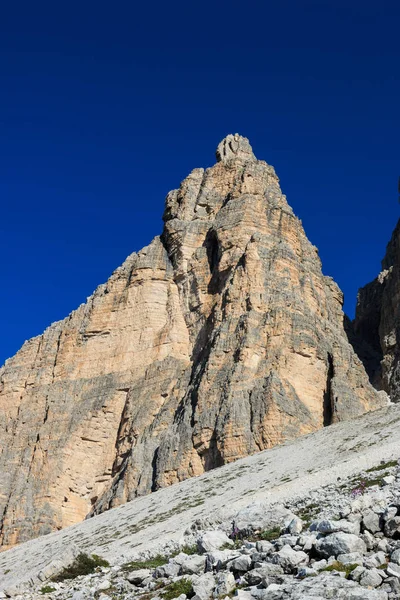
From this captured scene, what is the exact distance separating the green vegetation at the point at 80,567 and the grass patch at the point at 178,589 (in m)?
5.54

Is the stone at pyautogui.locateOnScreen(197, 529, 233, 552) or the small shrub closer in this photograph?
the stone at pyautogui.locateOnScreen(197, 529, 233, 552)

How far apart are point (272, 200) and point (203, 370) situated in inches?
808

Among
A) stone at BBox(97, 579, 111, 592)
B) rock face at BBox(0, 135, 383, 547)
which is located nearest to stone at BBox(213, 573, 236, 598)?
stone at BBox(97, 579, 111, 592)

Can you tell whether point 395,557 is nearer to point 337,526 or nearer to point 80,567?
point 337,526

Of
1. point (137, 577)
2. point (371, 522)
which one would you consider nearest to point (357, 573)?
point (371, 522)

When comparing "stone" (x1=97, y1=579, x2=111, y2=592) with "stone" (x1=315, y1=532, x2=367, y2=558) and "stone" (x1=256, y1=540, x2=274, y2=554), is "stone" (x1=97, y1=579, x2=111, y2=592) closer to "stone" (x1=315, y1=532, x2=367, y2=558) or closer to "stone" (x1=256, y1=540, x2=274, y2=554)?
"stone" (x1=256, y1=540, x2=274, y2=554)

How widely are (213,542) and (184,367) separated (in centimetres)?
4465

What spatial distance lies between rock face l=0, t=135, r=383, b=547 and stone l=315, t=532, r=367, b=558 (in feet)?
117

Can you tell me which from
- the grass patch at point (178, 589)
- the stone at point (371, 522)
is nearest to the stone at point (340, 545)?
the stone at point (371, 522)

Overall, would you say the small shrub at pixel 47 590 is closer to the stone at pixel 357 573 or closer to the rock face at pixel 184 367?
the stone at pixel 357 573

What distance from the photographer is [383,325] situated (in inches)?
3182

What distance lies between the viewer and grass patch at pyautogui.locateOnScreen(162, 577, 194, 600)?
12.6m

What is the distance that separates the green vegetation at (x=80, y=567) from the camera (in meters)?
18.3

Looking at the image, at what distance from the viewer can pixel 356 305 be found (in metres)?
99.1
